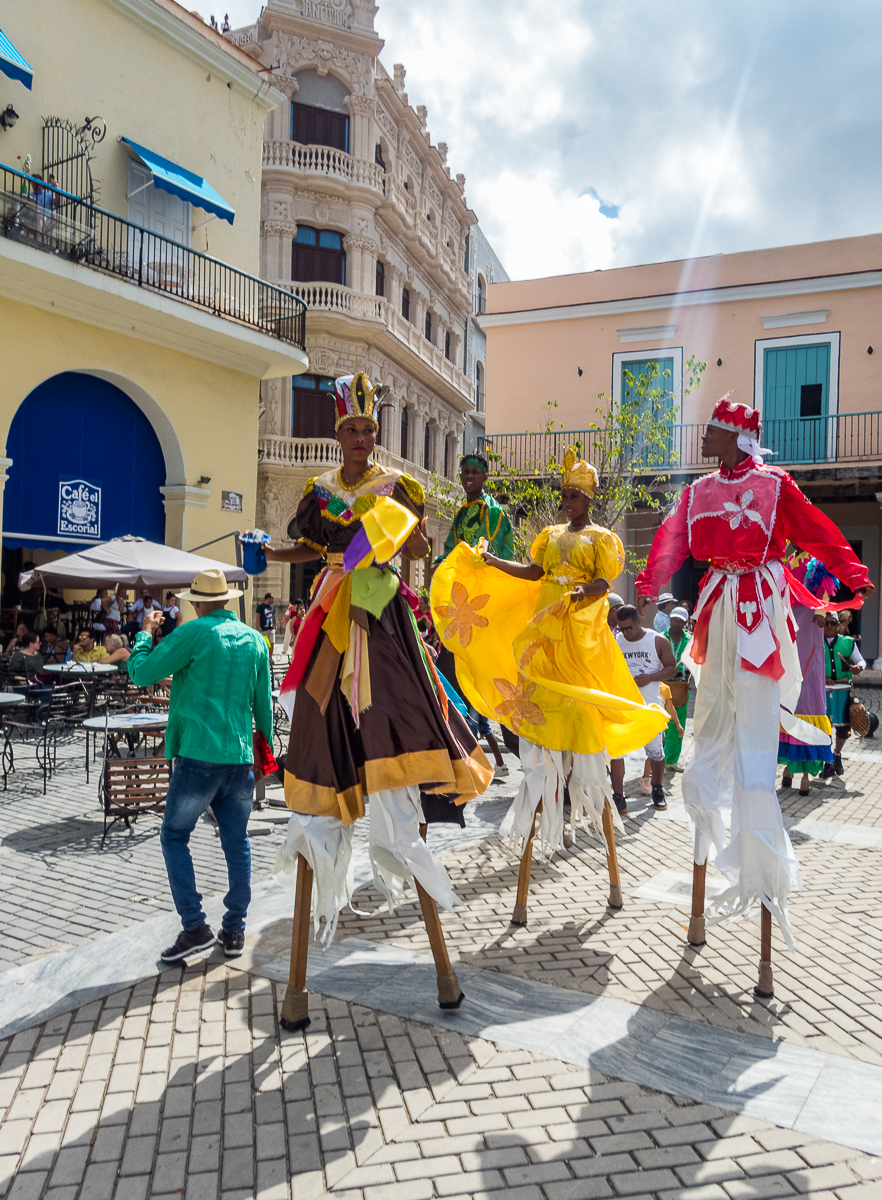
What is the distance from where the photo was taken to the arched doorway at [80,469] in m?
13.2

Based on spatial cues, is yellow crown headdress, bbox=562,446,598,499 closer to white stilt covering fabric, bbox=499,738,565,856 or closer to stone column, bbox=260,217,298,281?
white stilt covering fabric, bbox=499,738,565,856

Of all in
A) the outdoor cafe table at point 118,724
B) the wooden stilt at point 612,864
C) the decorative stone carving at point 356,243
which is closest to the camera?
the wooden stilt at point 612,864

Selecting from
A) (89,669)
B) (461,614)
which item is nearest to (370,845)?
(461,614)

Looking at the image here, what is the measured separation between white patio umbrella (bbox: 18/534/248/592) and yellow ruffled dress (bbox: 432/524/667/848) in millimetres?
5885

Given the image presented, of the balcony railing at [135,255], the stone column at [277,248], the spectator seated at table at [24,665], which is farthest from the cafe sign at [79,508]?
the stone column at [277,248]

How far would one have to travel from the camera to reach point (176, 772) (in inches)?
157

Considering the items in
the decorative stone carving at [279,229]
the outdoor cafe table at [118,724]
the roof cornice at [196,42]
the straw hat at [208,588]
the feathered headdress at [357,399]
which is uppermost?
the decorative stone carving at [279,229]

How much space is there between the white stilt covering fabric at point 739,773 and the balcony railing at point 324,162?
84.4ft

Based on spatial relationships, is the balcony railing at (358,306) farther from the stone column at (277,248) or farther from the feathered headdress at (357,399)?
the feathered headdress at (357,399)

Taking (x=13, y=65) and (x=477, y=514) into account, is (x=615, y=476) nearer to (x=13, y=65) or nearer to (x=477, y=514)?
(x=477, y=514)

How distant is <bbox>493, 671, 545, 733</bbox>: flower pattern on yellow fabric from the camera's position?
453cm

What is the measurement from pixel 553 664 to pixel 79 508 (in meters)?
11.6

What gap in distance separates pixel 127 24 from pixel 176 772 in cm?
1517

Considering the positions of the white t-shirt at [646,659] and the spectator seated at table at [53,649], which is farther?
the spectator seated at table at [53,649]
